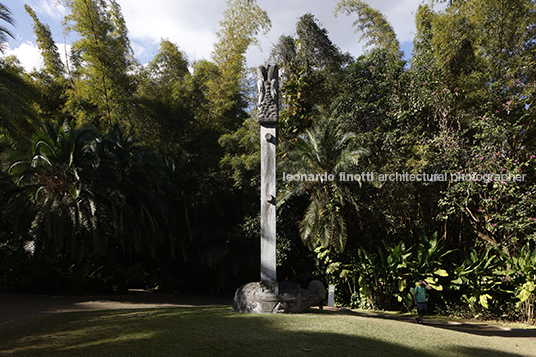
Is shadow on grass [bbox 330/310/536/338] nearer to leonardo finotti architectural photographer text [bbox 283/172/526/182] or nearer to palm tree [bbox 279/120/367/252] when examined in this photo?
palm tree [bbox 279/120/367/252]

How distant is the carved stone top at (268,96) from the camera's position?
7977 millimetres

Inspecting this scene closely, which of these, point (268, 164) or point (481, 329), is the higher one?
point (268, 164)

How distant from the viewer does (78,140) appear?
459 inches

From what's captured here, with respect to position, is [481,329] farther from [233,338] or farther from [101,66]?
[101,66]

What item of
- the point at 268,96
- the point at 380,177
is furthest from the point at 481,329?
the point at 268,96

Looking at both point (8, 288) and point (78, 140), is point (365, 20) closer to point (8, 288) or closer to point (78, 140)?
point (78, 140)

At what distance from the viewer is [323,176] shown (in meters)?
13.5

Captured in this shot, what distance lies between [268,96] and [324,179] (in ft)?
20.0

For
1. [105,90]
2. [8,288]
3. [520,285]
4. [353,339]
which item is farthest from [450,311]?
[105,90]

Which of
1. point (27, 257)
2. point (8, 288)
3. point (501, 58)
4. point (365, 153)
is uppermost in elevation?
point (501, 58)

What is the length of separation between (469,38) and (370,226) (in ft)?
26.9

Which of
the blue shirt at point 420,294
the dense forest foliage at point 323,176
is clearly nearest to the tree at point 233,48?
the dense forest foliage at point 323,176

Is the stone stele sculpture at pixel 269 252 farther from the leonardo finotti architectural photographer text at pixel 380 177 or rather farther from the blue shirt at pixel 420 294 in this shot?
the leonardo finotti architectural photographer text at pixel 380 177

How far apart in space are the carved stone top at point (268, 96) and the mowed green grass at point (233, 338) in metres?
4.35
